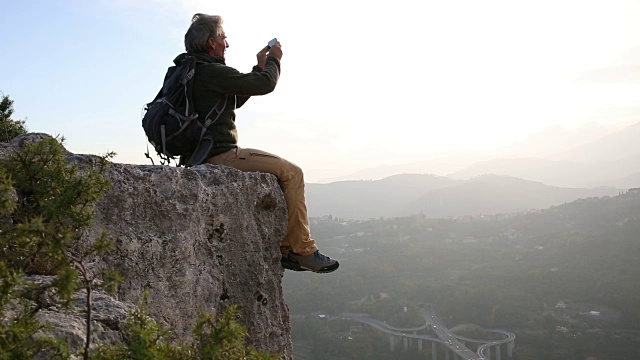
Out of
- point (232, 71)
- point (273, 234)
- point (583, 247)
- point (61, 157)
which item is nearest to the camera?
point (61, 157)

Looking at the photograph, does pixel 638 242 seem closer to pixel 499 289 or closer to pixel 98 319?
pixel 499 289

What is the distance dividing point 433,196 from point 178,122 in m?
117

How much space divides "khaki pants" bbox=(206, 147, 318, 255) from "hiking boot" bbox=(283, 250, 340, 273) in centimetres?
5

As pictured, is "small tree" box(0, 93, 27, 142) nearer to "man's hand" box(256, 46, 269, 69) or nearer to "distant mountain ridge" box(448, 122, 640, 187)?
"man's hand" box(256, 46, 269, 69)

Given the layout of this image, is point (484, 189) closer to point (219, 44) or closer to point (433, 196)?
point (433, 196)

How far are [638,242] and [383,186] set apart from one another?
91527mm

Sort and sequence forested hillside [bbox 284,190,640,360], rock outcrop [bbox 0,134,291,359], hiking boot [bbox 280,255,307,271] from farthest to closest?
forested hillside [bbox 284,190,640,360] < hiking boot [bbox 280,255,307,271] < rock outcrop [bbox 0,134,291,359]

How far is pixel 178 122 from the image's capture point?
15.9ft

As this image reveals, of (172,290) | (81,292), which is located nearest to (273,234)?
(172,290)

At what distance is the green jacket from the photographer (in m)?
4.96

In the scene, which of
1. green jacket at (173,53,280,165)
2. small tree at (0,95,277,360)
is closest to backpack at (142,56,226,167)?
green jacket at (173,53,280,165)

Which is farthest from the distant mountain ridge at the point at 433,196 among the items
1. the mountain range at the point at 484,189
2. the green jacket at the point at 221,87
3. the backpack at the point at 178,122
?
the backpack at the point at 178,122

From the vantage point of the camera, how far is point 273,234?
17.7ft

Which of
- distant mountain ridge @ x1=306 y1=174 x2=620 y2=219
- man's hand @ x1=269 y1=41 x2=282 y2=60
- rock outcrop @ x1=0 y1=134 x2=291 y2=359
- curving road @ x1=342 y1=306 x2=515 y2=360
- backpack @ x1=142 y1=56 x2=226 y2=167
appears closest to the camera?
rock outcrop @ x1=0 y1=134 x2=291 y2=359
